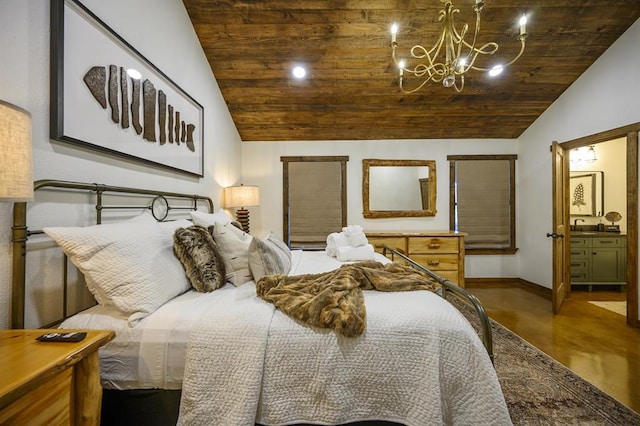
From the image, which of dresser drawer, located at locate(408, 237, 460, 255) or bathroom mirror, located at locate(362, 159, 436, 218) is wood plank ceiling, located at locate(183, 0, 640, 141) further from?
dresser drawer, located at locate(408, 237, 460, 255)

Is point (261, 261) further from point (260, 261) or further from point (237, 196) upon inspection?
point (237, 196)

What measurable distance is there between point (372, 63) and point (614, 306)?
13.3ft

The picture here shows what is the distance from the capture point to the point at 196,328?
114cm

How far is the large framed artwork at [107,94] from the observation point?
4.47 ft

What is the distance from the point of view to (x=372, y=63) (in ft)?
10.3

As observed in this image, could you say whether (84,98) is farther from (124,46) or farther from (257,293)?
(257,293)

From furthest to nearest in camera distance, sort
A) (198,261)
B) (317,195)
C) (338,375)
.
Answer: (317,195) → (198,261) → (338,375)

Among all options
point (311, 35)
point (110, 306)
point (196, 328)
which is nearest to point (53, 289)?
point (110, 306)

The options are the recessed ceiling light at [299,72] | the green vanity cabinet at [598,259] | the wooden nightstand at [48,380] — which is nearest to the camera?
the wooden nightstand at [48,380]

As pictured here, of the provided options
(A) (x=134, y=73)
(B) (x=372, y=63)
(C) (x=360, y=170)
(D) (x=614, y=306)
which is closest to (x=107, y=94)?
(A) (x=134, y=73)

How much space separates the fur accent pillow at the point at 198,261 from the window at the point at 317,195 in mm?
2596

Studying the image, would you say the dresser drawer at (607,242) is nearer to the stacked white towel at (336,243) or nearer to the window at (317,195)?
the window at (317,195)

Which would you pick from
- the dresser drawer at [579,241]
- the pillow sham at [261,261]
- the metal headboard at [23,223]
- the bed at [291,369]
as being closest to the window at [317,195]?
the metal headboard at [23,223]

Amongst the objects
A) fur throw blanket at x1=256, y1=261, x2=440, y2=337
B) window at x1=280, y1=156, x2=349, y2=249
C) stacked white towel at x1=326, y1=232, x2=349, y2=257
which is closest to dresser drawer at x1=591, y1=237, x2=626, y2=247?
window at x1=280, y1=156, x2=349, y2=249
